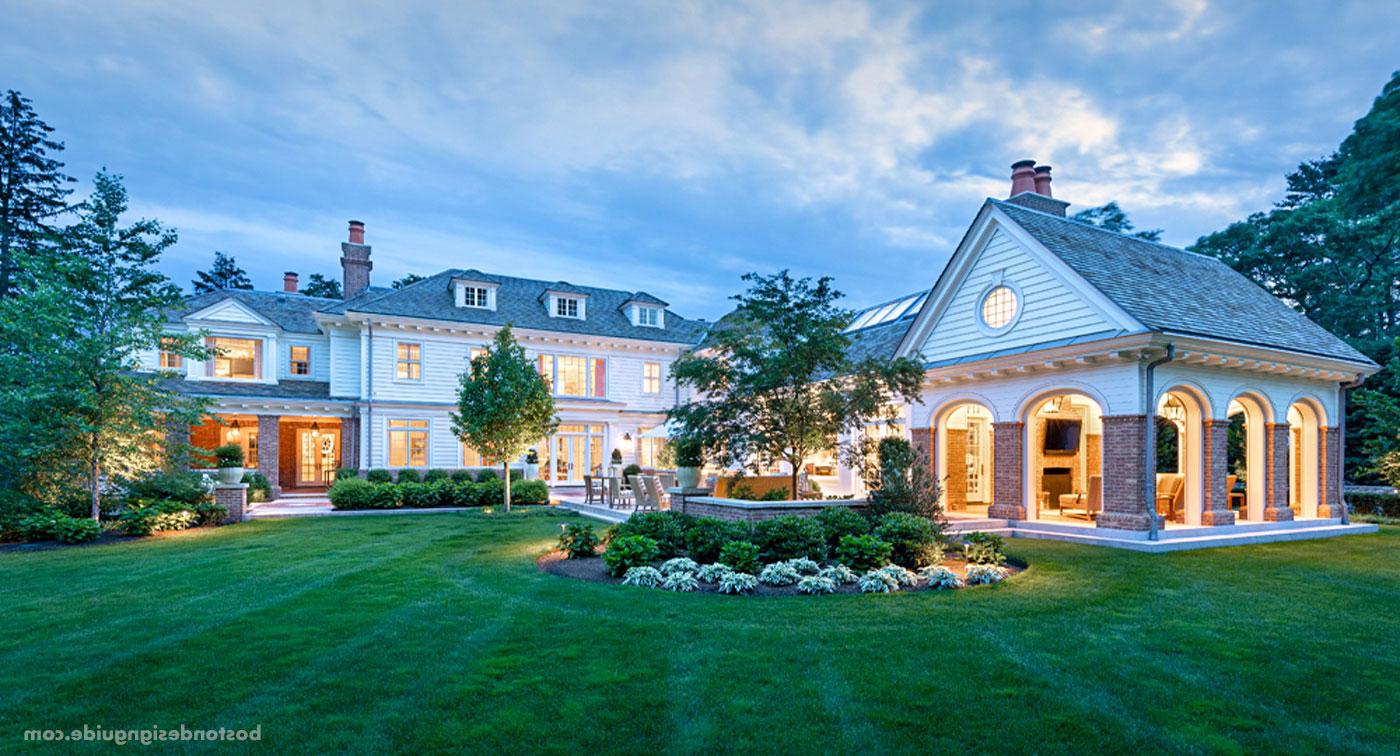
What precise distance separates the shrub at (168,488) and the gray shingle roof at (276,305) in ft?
38.0

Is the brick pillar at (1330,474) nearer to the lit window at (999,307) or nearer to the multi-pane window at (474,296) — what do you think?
the lit window at (999,307)

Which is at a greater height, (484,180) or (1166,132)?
(484,180)

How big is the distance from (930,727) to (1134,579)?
6.47 metres

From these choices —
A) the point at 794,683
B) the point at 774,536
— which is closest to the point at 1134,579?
the point at 774,536

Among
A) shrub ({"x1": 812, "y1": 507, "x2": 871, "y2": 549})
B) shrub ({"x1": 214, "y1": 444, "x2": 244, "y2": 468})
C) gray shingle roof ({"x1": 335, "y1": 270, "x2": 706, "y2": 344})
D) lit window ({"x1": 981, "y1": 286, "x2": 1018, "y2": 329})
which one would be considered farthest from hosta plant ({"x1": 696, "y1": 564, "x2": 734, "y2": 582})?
gray shingle roof ({"x1": 335, "y1": 270, "x2": 706, "y2": 344})

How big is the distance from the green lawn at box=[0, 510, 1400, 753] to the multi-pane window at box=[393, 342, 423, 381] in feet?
55.1

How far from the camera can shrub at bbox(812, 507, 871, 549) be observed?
9.88 metres

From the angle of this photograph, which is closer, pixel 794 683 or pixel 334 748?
pixel 334 748

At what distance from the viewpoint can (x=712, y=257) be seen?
506 feet

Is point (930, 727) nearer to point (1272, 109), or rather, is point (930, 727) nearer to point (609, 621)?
point (609, 621)

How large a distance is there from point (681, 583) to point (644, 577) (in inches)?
20.2

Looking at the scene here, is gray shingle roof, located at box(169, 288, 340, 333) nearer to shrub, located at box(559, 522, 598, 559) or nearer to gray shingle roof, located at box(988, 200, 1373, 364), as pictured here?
shrub, located at box(559, 522, 598, 559)

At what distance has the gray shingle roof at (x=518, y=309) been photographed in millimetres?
25938

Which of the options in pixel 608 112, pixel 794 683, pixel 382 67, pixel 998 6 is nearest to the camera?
pixel 794 683
